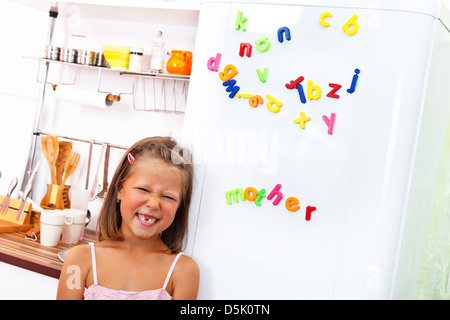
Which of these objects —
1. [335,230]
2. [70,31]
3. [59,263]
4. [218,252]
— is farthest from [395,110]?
[70,31]

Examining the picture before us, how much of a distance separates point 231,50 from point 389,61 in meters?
0.35

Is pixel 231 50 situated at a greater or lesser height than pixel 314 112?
greater

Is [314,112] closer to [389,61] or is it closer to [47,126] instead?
[389,61]

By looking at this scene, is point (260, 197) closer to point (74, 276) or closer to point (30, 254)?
point (74, 276)

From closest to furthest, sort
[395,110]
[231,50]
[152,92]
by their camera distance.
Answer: [395,110] < [231,50] < [152,92]

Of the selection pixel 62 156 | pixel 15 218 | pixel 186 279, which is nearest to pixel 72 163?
pixel 62 156

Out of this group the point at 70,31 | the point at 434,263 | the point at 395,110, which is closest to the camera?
the point at 395,110

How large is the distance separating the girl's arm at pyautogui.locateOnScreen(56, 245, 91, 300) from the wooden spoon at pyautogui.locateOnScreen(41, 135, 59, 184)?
802 millimetres

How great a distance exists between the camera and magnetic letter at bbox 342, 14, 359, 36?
1264 mm

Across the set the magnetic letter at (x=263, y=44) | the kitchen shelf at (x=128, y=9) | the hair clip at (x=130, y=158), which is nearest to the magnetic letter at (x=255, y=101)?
the magnetic letter at (x=263, y=44)

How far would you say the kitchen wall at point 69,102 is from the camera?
2.09m

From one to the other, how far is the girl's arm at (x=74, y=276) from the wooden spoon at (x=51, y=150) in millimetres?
802

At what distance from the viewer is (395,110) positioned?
1.25m

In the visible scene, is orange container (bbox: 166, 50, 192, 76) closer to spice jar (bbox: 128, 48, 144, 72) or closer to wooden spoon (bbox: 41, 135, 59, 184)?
spice jar (bbox: 128, 48, 144, 72)
